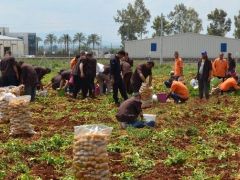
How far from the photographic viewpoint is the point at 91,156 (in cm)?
734

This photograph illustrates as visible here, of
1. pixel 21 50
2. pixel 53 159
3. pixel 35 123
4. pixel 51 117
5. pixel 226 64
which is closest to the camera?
pixel 53 159

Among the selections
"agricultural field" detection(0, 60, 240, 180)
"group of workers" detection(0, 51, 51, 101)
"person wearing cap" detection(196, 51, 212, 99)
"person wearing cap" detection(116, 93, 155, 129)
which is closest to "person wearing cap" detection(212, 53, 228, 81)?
"person wearing cap" detection(196, 51, 212, 99)

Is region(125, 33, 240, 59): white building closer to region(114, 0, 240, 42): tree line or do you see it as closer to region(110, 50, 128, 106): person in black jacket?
region(114, 0, 240, 42): tree line

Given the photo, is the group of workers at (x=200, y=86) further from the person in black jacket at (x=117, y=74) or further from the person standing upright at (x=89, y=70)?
the person standing upright at (x=89, y=70)

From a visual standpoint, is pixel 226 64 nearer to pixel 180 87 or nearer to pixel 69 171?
pixel 180 87

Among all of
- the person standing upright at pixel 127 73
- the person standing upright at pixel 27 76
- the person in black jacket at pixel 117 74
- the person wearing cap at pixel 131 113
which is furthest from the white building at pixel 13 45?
the person wearing cap at pixel 131 113

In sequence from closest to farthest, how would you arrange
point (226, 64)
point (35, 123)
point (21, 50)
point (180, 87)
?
point (35, 123)
point (180, 87)
point (226, 64)
point (21, 50)

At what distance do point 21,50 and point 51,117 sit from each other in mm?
50955

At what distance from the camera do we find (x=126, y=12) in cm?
9200

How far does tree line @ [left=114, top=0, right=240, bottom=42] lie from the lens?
83.4 metres

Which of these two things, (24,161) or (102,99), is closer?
(24,161)

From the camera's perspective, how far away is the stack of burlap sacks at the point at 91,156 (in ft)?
24.0

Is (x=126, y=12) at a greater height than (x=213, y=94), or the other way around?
(x=126, y=12)

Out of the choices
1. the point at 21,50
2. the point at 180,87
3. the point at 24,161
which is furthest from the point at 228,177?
the point at 21,50
